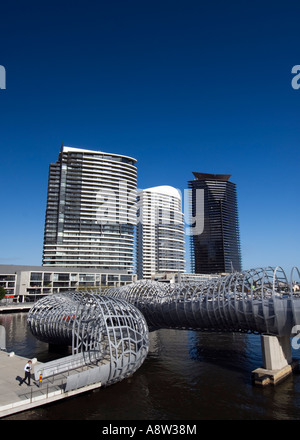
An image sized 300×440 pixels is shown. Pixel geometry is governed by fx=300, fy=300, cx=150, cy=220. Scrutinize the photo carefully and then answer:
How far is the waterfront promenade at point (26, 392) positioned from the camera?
19.8m

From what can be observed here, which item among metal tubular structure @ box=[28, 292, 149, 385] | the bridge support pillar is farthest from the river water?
metal tubular structure @ box=[28, 292, 149, 385]

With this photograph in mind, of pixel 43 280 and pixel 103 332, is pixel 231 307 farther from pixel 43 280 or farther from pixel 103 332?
pixel 43 280

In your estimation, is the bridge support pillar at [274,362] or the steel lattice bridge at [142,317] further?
the bridge support pillar at [274,362]

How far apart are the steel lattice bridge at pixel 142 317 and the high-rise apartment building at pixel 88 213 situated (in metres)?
118

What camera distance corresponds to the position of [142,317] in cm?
2964

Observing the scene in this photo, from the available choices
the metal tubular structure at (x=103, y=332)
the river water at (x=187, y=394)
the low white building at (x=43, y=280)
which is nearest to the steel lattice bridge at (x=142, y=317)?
the metal tubular structure at (x=103, y=332)

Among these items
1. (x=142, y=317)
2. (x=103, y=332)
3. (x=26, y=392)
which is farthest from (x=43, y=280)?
(x=26, y=392)

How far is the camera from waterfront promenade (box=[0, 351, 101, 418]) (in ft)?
64.9

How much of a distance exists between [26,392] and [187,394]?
13284 mm

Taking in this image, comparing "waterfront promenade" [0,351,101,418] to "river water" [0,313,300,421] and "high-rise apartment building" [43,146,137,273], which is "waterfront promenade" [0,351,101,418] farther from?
"high-rise apartment building" [43,146,137,273]

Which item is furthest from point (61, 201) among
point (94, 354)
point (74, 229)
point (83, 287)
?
point (94, 354)

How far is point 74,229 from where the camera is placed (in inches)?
6339

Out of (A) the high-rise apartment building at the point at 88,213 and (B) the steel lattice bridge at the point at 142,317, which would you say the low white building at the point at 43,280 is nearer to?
(A) the high-rise apartment building at the point at 88,213
